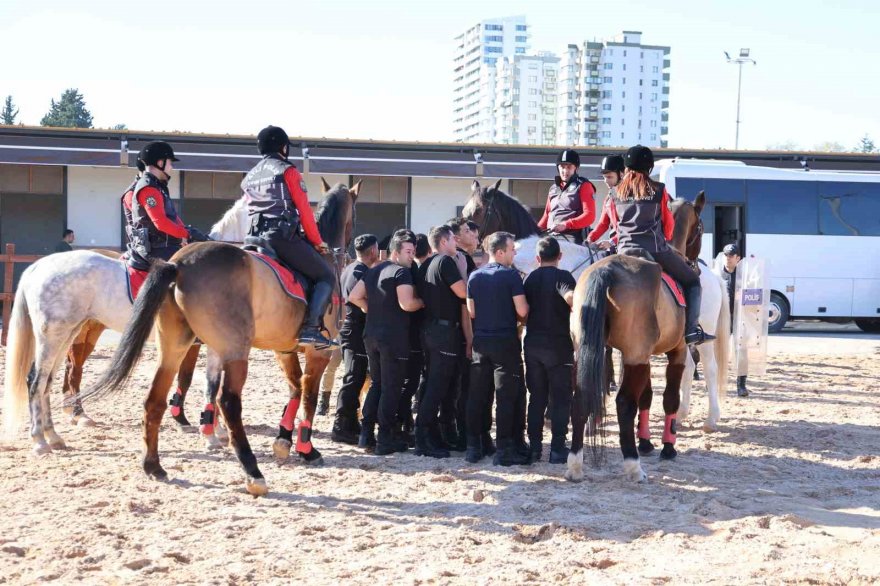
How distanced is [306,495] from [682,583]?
2.69 metres

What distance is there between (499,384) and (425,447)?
93cm

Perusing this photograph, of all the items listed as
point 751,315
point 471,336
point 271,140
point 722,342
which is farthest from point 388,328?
point 751,315

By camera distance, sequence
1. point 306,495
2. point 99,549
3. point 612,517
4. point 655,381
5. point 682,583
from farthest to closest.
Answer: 1. point 655,381
2. point 306,495
3. point 612,517
4. point 99,549
5. point 682,583

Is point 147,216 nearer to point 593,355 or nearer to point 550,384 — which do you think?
point 550,384

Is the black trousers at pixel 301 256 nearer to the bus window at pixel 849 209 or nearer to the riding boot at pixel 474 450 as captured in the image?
the riding boot at pixel 474 450

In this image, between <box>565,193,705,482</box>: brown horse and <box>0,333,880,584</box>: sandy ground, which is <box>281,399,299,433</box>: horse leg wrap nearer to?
<box>0,333,880,584</box>: sandy ground

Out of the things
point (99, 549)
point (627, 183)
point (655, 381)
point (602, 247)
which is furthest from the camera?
point (655, 381)

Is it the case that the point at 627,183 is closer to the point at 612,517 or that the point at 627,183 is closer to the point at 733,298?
the point at 612,517

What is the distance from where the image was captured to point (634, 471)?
6.82 m

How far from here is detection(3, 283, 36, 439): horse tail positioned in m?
7.68

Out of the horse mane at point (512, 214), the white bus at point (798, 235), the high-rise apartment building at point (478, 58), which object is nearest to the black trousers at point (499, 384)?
the horse mane at point (512, 214)

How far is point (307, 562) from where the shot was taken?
4895 mm

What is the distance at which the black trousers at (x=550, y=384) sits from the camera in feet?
23.4

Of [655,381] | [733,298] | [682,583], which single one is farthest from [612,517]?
[733,298]
